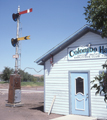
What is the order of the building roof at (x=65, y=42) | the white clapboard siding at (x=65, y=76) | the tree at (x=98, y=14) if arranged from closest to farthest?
1. the tree at (x=98, y=14)
2. the white clapboard siding at (x=65, y=76)
3. the building roof at (x=65, y=42)

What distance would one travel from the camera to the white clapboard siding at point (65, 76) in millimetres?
9750

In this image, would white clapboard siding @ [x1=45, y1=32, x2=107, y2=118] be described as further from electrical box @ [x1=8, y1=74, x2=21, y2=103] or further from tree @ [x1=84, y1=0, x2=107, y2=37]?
tree @ [x1=84, y1=0, x2=107, y2=37]

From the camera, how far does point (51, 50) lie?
37.0 ft

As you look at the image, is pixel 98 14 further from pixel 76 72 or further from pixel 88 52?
pixel 76 72

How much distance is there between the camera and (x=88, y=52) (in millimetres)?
10328

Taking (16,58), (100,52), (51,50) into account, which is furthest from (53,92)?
(16,58)

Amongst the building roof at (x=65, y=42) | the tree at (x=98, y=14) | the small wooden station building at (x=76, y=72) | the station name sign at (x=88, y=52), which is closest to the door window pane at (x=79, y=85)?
A: the small wooden station building at (x=76, y=72)

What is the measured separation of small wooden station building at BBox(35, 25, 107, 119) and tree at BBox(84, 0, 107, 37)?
Result: 14.6ft

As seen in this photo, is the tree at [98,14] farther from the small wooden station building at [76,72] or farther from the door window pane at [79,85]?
the door window pane at [79,85]

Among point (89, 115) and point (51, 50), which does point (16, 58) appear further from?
point (89, 115)

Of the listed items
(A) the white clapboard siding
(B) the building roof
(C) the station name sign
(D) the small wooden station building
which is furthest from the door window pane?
(B) the building roof

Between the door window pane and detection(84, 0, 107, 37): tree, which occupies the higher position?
detection(84, 0, 107, 37): tree

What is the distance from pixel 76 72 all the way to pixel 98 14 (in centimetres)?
567

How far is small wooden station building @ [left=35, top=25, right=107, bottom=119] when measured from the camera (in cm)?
988
